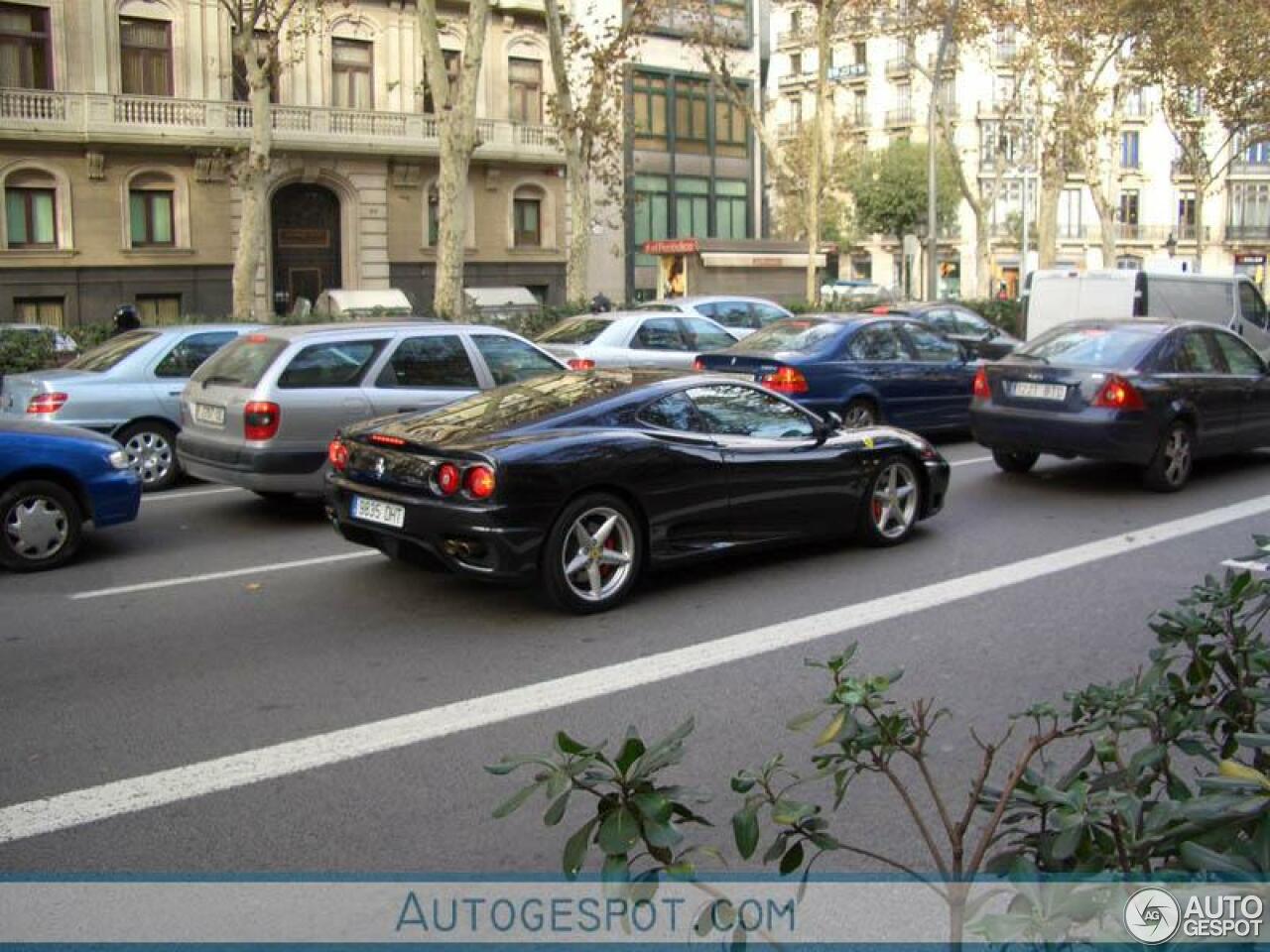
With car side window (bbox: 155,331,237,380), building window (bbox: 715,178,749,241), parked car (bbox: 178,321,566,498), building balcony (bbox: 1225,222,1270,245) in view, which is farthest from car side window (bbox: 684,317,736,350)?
building balcony (bbox: 1225,222,1270,245)

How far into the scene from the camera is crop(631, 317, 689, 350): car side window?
1590 cm

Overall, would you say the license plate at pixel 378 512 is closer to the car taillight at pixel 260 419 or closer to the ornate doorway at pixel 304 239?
the car taillight at pixel 260 419

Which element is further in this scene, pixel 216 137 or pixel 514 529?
pixel 216 137

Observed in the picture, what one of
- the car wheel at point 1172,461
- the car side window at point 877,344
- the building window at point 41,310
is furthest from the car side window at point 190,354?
the building window at point 41,310

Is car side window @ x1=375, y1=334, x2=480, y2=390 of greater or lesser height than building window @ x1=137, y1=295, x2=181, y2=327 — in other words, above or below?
below

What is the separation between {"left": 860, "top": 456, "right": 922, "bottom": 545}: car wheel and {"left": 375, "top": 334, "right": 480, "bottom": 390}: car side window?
364 centimetres

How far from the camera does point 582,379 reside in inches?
329

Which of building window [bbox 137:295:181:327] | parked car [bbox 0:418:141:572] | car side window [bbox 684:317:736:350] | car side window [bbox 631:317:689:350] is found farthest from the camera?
building window [bbox 137:295:181:327]

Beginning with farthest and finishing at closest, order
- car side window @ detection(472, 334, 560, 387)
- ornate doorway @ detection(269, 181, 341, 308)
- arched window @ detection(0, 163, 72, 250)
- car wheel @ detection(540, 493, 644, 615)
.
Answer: ornate doorway @ detection(269, 181, 341, 308) → arched window @ detection(0, 163, 72, 250) → car side window @ detection(472, 334, 560, 387) → car wheel @ detection(540, 493, 644, 615)

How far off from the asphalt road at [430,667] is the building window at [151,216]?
23563 millimetres

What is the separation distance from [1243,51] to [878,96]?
4123 centimetres

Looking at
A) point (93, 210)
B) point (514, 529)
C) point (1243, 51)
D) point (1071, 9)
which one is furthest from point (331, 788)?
point (1243, 51)

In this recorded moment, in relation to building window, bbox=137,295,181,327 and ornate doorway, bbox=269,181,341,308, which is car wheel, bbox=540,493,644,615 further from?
ornate doorway, bbox=269,181,341,308

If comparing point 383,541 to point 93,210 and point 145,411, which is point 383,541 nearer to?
point 145,411
